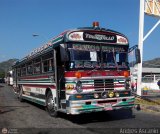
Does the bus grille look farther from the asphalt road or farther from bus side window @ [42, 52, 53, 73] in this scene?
bus side window @ [42, 52, 53, 73]

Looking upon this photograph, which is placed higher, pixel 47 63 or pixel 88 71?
pixel 47 63

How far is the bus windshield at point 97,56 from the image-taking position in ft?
37.0

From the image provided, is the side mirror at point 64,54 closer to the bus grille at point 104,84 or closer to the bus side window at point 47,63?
the bus grille at point 104,84

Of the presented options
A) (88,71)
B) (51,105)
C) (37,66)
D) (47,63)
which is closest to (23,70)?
(37,66)

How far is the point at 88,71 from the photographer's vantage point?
1130cm

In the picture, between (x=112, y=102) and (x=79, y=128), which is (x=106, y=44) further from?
(x=79, y=128)

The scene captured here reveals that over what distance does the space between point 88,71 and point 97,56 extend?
0.74 metres

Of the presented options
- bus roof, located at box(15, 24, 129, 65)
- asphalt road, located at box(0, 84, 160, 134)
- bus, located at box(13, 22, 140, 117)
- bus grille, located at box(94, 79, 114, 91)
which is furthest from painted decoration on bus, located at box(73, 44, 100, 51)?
asphalt road, located at box(0, 84, 160, 134)

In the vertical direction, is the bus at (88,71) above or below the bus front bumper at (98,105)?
above

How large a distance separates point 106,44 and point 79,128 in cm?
341

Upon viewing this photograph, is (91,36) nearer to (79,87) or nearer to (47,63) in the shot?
(79,87)

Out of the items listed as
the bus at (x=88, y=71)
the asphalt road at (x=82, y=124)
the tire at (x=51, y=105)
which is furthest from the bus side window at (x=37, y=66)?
the asphalt road at (x=82, y=124)

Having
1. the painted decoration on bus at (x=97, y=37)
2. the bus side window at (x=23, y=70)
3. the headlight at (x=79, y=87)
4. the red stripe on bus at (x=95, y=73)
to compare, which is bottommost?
the headlight at (x=79, y=87)

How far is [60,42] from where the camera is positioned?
38.3ft
